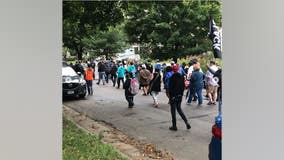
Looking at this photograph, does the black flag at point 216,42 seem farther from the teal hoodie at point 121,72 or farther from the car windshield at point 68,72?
the teal hoodie at point 121,72

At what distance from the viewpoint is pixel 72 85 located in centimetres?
929

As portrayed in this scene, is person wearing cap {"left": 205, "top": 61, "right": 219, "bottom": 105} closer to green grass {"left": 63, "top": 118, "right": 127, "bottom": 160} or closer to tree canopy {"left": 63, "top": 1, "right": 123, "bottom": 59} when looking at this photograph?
tree canopy {"left": 63, "top": 1, "right": 123, "bottom": 59}

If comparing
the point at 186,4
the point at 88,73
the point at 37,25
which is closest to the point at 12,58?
the point at 37,25

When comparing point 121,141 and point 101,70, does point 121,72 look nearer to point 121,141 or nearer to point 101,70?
point 101,70

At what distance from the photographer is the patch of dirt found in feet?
14.5

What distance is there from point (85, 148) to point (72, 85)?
4.98 metres

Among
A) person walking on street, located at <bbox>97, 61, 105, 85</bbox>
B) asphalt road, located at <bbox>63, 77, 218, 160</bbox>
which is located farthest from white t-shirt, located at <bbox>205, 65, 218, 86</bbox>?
person walking on street, located at <bbox>97, 61, 105, 85</bbox>

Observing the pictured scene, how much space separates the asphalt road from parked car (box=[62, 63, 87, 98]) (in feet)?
0.61

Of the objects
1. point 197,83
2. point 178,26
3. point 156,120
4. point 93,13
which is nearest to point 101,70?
point 178,26

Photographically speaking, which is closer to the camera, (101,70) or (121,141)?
(121,141)

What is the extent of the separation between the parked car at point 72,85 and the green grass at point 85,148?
153 inches

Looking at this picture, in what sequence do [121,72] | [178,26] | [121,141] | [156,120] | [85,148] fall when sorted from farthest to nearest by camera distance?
[178,26] < [121,72] < [156,120] < [121,141] < [85,148]

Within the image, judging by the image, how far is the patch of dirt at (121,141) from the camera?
4.41m

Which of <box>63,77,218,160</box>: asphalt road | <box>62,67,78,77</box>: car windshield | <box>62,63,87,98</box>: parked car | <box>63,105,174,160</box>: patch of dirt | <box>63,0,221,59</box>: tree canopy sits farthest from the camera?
<box>63,0,221,59</box>: tree canopy
